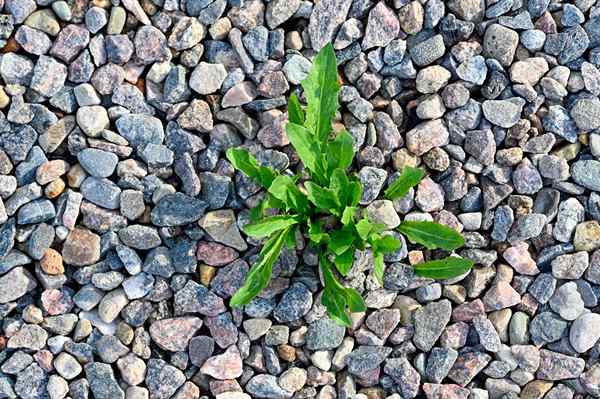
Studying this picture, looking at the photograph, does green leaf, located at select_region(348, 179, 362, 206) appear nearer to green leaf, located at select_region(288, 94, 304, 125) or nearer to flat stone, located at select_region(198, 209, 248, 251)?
green leaf, located at select_region(288, 94, 304, 125)

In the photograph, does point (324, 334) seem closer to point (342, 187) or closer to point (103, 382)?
point (342, 187)

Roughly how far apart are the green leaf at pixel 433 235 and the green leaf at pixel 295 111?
488 mm

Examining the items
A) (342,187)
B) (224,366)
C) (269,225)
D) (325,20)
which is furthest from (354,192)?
(224,366)

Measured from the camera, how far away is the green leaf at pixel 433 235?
2745 millimetres

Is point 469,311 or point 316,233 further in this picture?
point 469,311

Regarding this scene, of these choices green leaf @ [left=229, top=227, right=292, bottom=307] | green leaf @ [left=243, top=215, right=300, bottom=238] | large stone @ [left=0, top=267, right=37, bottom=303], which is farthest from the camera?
large stone @ [left=0, top=267, right=37, bottom=303]

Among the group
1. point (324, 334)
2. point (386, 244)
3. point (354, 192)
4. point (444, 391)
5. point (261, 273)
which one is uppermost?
point (354, 192)

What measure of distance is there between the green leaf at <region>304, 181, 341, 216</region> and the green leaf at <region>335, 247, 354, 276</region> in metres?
0.13

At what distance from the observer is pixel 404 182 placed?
2.79 m

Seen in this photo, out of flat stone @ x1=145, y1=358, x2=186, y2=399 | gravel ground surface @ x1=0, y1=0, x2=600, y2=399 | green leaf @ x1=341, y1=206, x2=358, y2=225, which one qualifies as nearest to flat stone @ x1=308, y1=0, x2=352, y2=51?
gravel ground surface @ x1=0, y1=0, x2=600, y2=399

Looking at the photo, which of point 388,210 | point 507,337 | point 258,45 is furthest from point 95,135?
point 507,337

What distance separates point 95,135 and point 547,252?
157 cm

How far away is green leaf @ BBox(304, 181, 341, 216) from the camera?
8.75 feet

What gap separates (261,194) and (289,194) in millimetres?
209
